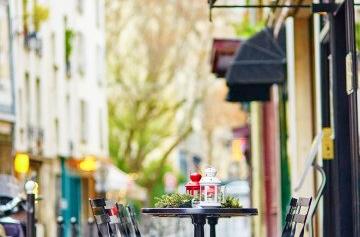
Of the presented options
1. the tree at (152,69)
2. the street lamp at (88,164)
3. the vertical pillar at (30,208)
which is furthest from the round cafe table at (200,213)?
the tree at (152,69)

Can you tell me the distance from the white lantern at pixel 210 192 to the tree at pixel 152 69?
120ft

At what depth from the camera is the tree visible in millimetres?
48844

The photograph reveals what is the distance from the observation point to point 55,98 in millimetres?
43625

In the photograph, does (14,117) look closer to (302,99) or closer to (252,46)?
Answer: (252,46)

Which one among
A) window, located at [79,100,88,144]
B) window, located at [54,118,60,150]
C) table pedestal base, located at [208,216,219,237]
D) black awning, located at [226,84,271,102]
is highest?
window, located at [79,100,88,144]

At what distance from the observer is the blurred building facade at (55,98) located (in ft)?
116

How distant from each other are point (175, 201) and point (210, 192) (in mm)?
296

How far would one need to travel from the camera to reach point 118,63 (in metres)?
53.2

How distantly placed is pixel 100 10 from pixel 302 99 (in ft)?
117

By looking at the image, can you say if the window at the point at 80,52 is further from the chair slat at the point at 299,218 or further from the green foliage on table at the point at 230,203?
the chair slat at the point at 299,218

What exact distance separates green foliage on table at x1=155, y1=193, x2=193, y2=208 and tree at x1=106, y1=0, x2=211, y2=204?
1437 inches

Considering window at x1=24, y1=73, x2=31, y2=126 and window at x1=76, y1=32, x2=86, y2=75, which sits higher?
window at x1=76, y1=32, x2=86, y2=75

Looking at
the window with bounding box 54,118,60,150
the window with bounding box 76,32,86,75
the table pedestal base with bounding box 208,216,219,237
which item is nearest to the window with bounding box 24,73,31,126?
the window with bounding box 54,118,60,150

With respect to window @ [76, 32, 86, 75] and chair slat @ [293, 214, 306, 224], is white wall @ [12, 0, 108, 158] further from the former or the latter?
chair slat @ [293, 214, 306, 224]
